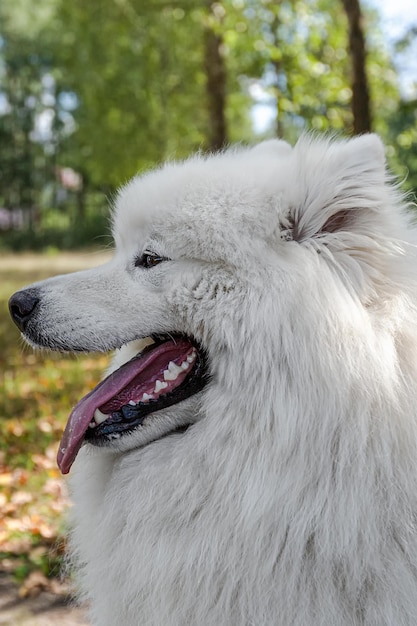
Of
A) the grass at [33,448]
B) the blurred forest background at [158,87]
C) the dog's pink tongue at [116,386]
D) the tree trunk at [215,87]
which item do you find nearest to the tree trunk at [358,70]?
the blurred forest background at [158,87]

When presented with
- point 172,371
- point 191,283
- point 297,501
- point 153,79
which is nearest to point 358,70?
point 191,283

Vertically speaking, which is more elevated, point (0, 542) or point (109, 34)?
point (109, 34)

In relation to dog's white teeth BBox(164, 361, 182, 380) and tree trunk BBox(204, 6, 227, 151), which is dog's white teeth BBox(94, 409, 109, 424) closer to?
dog's white teeth BBox(164, 361, 182, 380)

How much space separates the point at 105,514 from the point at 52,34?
36.3 metres

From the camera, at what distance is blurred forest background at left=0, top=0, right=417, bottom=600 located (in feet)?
21.5

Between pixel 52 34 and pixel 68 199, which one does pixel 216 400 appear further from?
pixel 68 199

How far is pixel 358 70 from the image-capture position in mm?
8844

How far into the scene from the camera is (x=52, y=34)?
3462cm

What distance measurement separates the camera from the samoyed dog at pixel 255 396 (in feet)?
6.66

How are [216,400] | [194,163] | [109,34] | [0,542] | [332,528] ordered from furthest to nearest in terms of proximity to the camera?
[109,34], [0,542], [194,163], [216,400], [332,528]

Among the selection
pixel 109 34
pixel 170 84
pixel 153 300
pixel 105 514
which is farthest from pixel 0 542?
pixel 170 84

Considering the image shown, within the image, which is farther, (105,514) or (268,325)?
(105,514)

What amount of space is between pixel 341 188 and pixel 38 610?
3.09 m

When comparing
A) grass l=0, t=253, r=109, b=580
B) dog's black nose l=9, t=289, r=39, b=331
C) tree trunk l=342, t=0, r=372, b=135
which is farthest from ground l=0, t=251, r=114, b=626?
tree trunk l=342, t=0, r=372, b=135
